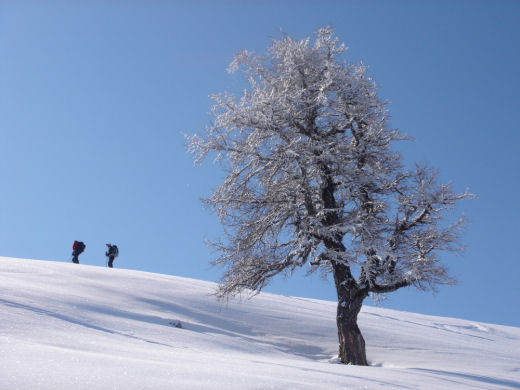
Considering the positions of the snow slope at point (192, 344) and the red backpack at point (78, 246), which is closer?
the snow slope at point (192, 344)

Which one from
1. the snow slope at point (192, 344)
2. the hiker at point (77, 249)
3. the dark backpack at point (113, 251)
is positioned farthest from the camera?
the dark backpack at point (113, 251)

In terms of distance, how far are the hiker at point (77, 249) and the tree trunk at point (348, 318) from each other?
675 inches

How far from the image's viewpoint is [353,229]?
10.1 m

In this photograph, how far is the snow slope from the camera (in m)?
4.39

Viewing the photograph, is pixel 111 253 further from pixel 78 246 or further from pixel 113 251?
pixel 78 246

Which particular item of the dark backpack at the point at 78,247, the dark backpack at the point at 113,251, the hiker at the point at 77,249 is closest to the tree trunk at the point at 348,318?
the dark backpack at the point at 113,251

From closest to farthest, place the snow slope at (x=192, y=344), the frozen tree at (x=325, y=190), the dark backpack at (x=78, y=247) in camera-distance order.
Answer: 1. the snow slope at (x=192, y=344)
2. the frozen tree at (x=325, y=190)
3. the dark backpack at (x=78, y=247)

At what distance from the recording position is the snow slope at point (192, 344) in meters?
4.39

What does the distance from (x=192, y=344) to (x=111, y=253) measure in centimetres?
1740

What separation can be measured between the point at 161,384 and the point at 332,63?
997cm

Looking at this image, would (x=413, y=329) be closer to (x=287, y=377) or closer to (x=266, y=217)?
(x=266, y=217)

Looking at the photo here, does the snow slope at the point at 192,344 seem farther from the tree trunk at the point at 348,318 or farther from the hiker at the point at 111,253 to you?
the hiker at the point at 111,253

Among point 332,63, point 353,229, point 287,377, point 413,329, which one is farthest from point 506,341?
point 287,377

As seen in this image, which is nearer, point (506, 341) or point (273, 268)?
point (273, 268)
